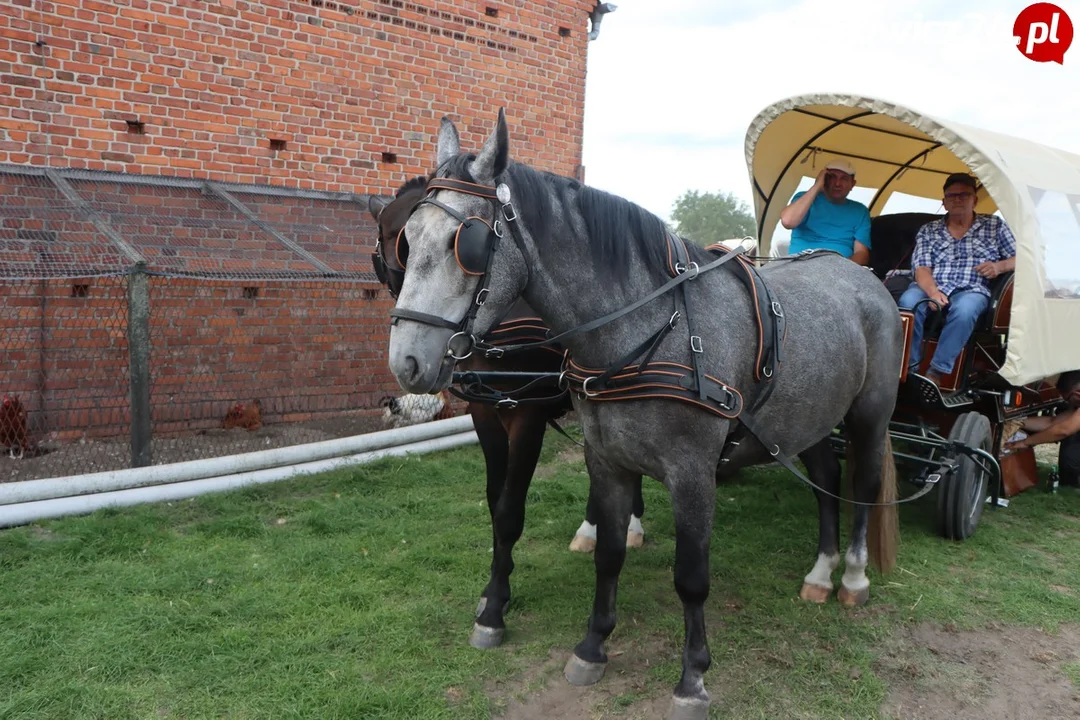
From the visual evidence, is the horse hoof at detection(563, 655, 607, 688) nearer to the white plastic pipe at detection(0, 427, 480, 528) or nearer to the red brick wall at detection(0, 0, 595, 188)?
the white plastic pipe at detection(0, 427, 480, 528)

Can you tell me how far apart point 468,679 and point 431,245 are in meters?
1.75

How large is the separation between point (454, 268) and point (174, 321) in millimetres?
4720

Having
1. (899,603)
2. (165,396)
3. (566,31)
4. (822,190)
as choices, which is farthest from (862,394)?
(566,31)

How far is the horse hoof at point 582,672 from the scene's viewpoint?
293cm

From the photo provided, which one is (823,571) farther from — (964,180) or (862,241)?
(964,180)

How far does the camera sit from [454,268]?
7.04ft

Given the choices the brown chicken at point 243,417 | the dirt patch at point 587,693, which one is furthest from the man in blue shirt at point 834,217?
the brown chicken at point 243,417

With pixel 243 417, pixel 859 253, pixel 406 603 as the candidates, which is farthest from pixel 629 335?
pixel 243 417

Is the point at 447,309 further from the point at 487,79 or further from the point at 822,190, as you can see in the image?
the point at 487,79

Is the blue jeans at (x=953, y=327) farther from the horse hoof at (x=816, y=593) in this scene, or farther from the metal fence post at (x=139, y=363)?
the metal fence post at (x=139, y=363)

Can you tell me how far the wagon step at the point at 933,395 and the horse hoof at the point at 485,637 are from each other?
284 cm

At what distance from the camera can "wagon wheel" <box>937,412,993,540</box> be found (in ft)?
14.4

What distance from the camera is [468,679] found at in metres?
2.90

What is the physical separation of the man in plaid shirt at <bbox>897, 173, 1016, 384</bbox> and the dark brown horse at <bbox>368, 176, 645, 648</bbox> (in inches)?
89.2
